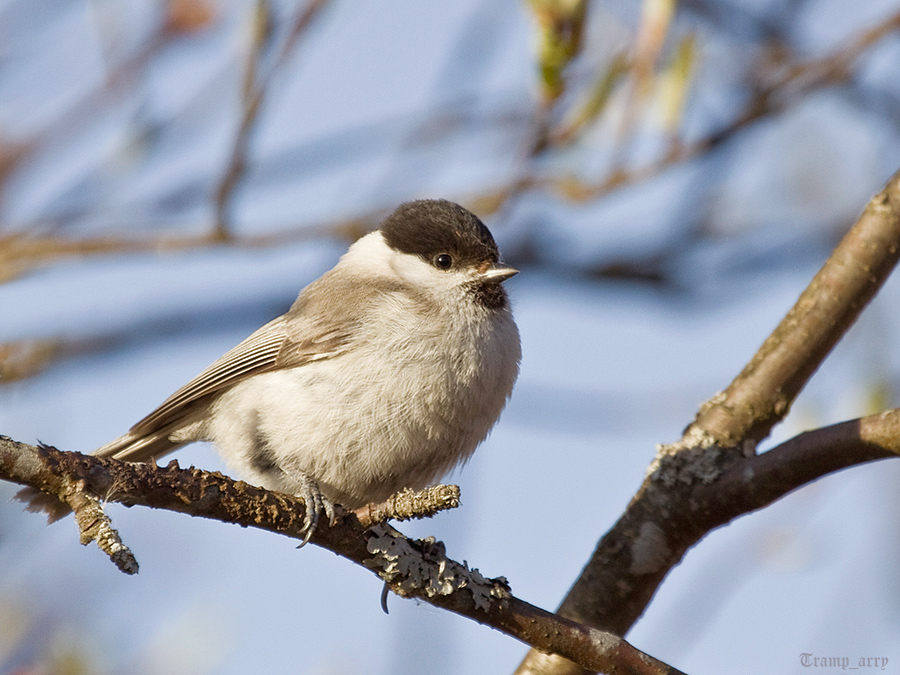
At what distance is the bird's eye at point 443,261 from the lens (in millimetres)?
3467

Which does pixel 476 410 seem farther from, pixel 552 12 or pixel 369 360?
pixel 552 12

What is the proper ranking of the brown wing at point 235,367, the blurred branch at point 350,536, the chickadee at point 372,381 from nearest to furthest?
the blurred branch at point 350,536 → the chickadee at point 372,381 → the brown wing at point 235,367

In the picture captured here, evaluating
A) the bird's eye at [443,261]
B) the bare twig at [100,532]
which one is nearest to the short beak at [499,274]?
the bird's eye at [443,261]

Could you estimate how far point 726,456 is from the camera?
8.59 ft

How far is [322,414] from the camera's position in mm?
2904

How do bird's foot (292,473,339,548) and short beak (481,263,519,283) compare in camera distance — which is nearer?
bird's foot (292,473,339,548)

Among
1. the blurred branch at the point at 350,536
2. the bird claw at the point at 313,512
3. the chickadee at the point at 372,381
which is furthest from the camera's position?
the chickadee at the point at 372,381

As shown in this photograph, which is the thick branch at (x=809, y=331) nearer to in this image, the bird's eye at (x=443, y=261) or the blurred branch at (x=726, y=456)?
the blurred branch at (x=726, y=456)

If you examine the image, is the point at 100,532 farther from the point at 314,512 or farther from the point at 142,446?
the point at 142,446

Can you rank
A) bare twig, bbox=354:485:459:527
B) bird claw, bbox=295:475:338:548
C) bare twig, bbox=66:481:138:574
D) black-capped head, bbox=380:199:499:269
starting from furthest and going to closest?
black-capped head, bbox=380:199:499:269, bird claw, bbox=295:475:338:548, bare twig, bbox=354:485:459:527, bare twig, bbox=66:481:138:574

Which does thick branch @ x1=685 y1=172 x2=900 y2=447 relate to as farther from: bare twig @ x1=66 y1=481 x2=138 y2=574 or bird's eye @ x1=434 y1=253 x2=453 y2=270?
bare twig @ x1=66 y1=481 x2=138 y2=574

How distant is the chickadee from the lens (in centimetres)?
288

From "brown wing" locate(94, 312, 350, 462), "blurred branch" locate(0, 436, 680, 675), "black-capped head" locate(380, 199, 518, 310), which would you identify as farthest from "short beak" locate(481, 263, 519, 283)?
"blurred branch" locate(0, 436, 680, 675)

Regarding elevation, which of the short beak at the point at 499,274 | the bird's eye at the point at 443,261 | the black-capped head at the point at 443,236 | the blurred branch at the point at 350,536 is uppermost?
the black-capped head at the point at 443,236
